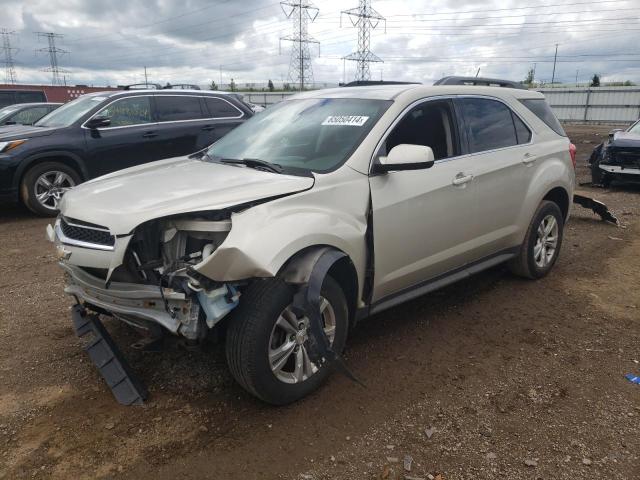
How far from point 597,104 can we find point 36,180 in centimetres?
3498

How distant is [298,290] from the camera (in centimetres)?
277

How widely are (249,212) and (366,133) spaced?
113 centimetres

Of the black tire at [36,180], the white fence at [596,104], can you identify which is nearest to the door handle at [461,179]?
the black tire at [36,180]

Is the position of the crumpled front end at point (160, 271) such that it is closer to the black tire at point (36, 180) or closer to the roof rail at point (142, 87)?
the black tire at point (36, 180)

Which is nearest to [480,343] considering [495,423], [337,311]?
[495,423]

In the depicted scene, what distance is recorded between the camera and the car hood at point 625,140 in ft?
33.1

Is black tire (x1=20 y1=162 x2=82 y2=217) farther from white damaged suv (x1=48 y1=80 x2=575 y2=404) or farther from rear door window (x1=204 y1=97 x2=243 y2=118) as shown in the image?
white damaged suv (x1=48 y1=80 x2=575 y2=404)

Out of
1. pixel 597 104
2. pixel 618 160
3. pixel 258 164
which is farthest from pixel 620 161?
pixel 597 104

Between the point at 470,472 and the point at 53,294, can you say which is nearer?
the point at 470,472

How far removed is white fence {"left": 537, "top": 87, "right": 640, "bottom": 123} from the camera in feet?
103

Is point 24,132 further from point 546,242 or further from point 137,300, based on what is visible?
point 546,242

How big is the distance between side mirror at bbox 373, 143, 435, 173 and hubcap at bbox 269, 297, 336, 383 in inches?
37.9

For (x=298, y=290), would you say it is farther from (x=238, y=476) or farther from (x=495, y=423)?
(x=495, y=423)

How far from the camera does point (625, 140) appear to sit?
10211 mm
